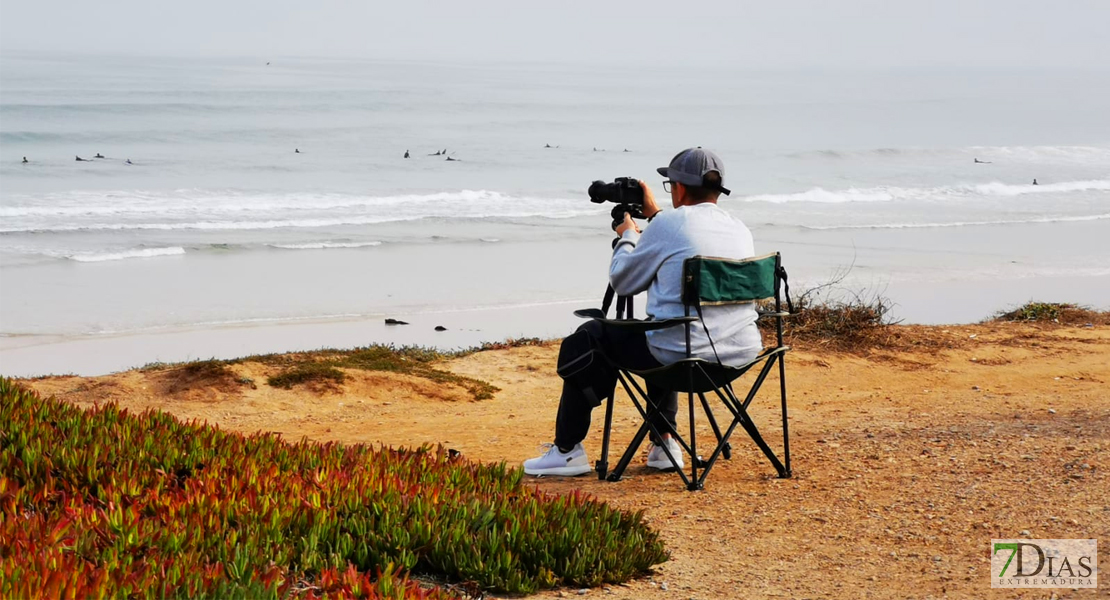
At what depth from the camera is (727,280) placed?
5.35 metres

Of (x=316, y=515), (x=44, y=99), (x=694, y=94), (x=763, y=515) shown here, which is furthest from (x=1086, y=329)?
(x=694, y=94)

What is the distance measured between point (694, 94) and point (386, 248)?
7709 centimetres

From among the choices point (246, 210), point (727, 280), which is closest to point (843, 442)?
point (727, 280)

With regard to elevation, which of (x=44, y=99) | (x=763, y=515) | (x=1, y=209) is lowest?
(x=763, y=515)

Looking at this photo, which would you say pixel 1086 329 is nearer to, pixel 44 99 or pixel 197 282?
pixel 197 282

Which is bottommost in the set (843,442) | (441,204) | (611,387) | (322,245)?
(843,442)

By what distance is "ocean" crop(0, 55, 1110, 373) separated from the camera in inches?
596

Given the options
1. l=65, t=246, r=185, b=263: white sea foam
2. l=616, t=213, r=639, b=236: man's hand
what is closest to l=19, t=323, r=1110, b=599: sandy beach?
l=616, t=213, r=639, b=236: man's hand

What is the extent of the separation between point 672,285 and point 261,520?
7.36 feet

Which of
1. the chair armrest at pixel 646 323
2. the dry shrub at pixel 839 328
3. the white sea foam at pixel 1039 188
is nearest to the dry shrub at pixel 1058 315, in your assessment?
the dry shrub at pixel 839 328

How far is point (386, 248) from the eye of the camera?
2048cm

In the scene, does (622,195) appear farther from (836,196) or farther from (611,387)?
(836,196)

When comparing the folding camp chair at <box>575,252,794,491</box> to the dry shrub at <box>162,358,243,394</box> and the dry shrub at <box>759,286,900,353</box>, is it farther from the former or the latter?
the dry shrub at <box>759,286,900,353</box>

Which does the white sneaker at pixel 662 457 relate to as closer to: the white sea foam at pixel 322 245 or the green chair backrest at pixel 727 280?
the green chair backrest at pixel 727 280
